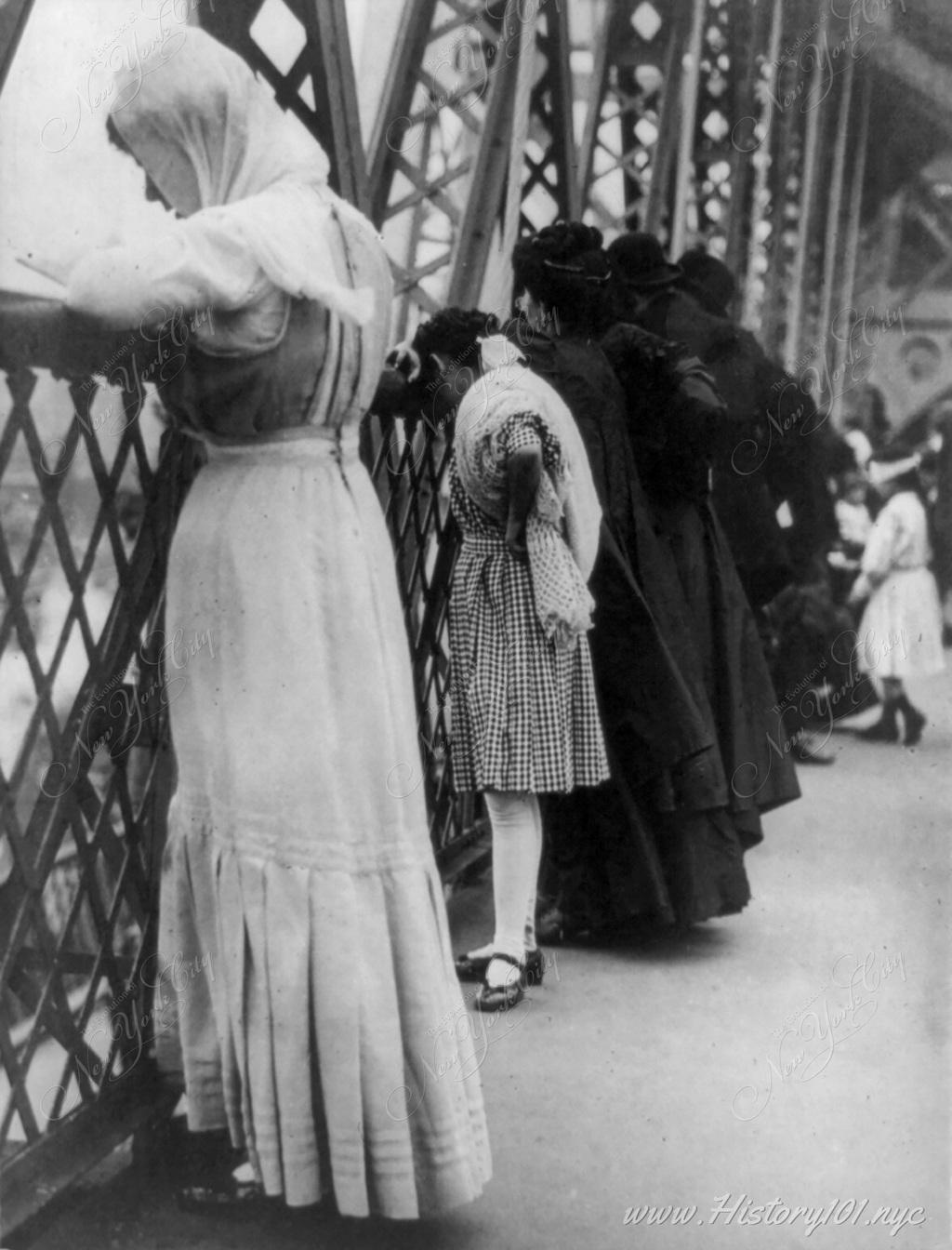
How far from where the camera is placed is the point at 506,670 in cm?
319

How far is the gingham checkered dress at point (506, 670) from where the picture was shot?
318 cm

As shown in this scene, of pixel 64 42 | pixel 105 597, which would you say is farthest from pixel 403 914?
pixel 64 42

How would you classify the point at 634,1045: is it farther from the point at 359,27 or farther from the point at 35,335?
the point at 359,27

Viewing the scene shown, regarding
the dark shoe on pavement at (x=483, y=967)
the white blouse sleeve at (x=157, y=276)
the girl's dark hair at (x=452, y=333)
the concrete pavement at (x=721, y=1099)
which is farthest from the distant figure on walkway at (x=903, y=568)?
the white blouse sleeve at (x=157, y=276)

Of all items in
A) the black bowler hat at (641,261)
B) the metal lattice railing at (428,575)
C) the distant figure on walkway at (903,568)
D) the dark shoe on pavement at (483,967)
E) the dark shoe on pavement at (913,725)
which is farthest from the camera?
the black bowler hat at (641,261)

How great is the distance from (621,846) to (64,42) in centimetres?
254

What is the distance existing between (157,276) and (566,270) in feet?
5.55

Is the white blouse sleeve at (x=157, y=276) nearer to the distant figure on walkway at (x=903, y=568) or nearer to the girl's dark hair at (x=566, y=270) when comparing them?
the distant figure on walkway at (x=903, y=568)

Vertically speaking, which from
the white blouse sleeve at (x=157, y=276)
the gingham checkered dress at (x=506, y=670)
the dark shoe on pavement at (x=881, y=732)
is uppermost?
the white blouse sleeve at (x=157, y=276)

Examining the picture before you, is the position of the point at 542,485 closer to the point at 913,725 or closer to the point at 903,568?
the point at 903,568

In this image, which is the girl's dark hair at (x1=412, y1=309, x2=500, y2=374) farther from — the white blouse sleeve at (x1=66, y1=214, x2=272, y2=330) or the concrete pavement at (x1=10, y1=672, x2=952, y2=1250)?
the concrete pavement at (x1=10, y1=672, x2=952, y2=1250)

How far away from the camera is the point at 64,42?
1.92 metres

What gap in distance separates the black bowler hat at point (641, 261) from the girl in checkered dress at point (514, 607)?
0.98 m

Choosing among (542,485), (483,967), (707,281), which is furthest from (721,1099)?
(707,281)
